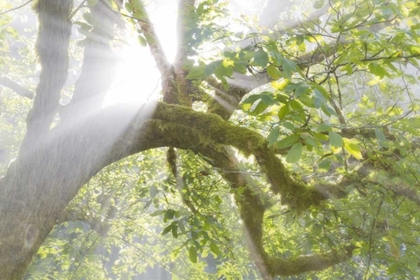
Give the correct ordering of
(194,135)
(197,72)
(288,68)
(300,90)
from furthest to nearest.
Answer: (194,135) → (197,72) → (288,68) → (300,90)

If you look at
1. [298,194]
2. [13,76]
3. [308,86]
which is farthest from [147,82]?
[13,76]

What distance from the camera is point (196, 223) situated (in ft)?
9.34

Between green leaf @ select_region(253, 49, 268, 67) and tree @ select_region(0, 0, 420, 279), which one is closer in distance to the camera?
green leaf @ select_region(253, 49, 268, 67)

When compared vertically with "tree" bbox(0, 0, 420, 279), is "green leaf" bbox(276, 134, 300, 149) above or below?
below

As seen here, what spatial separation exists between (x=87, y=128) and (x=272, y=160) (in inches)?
64.4

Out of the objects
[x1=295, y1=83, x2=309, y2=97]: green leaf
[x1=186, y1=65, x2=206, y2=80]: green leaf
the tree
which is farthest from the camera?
the tree

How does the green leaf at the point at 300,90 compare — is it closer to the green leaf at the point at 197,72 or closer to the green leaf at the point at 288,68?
the green leaf at the point at 288,68

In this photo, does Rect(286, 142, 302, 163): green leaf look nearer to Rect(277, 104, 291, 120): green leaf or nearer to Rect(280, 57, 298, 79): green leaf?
Rect(277, 104, 291, 120): green leaf

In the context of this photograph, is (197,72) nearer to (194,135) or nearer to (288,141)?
(288,141)

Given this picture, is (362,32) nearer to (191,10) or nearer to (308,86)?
(308,86)

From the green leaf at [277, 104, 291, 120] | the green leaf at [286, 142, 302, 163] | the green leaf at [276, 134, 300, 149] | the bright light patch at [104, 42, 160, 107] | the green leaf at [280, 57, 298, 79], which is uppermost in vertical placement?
the bright light patch at [104, 42, 160, 107]

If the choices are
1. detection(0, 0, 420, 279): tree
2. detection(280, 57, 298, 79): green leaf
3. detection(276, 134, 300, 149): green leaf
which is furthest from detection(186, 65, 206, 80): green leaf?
detection(0, 0, 420, 279): tree

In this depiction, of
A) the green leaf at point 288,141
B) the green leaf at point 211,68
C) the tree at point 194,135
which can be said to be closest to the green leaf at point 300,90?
the green leaf at point 288,141

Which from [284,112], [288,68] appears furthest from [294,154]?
[288,68]
